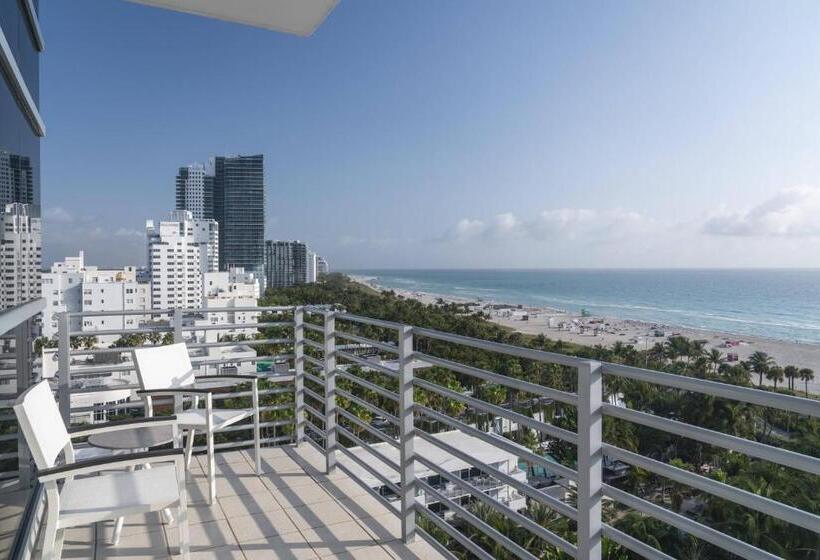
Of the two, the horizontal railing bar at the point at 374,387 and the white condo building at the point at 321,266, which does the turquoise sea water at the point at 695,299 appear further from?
the horizontal railing bar at the point at 374,387

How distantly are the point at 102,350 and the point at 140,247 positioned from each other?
47.1 m

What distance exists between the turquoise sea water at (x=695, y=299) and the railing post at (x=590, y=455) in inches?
2262

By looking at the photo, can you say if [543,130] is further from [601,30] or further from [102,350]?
[102,350]

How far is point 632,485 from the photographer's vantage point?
2405cm

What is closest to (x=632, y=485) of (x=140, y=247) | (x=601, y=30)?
(x=601, y=30)

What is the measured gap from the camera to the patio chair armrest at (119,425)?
8.19 feet

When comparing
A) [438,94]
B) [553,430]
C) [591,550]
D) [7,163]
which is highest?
[438,94]

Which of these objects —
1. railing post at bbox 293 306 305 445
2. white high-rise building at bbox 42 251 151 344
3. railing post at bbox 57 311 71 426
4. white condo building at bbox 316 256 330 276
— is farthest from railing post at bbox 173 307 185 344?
white condo building at bbox 316 256 330 276

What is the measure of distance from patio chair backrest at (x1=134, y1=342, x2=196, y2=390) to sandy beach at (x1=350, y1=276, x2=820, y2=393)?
1753 inches

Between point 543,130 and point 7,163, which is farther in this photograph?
point 543,130

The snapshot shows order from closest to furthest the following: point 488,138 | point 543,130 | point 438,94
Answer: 1. point 438,94
2. point 543,130
3. point 488,138

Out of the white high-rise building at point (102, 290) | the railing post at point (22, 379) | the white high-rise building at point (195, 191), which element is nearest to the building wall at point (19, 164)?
the railing post at point (22, 379)

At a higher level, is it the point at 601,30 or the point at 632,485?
the point at 601,30

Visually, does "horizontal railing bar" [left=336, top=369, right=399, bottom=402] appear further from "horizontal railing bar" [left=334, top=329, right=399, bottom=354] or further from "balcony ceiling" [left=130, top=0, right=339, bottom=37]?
"balcony ceiling" [left=130, top=0, right=339, bottom=37]
